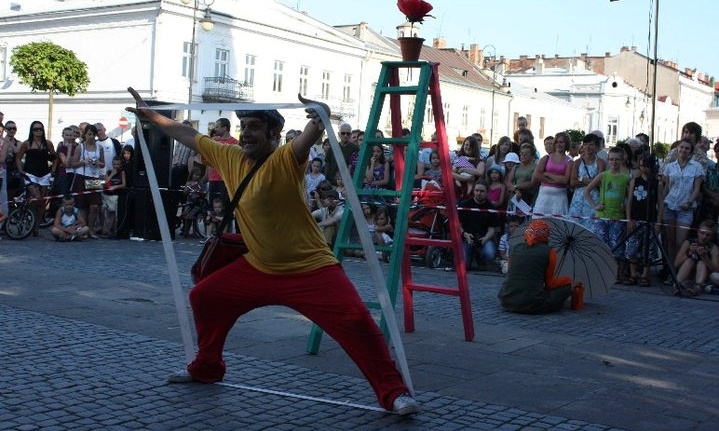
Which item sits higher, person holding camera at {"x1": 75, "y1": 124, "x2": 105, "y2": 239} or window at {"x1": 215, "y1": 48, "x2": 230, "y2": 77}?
window at {"x1": 215, "y1": 48, "x2": 230, "y2": 77}

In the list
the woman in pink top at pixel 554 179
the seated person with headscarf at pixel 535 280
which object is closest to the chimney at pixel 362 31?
the woman in pink top at pixel 554 179

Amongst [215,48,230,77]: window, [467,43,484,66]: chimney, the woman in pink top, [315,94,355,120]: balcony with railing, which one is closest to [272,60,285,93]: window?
[315,94,355,120]: balcony with railing

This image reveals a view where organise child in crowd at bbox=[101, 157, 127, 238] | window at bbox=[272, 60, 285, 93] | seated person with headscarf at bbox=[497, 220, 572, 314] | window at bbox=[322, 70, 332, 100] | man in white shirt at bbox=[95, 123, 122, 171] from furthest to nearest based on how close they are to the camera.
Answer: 1. window at bbox=[322, 70, 332, 100]
2. window at bbox=[272, 60, 285, 93]
3. man in white shirt at bbox=[95, 123, 122, 171]
4. child in crowd at bbox=[101, 157, 127, 238]
5. seated person with headscarf at bbox=[497, 220, 572, 314]

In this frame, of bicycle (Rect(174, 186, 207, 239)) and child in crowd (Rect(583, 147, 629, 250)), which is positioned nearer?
child in crowd (Rect(583, 147, 629, 250))

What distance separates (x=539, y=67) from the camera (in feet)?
315

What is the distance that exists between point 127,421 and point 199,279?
117 centimetres

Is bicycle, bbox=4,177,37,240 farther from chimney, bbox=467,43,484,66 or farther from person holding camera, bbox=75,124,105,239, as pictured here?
chimney, bbox=467,43,484,66

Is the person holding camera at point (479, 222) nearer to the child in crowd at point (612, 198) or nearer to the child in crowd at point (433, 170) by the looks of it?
the child in crowd at point (433, 170)

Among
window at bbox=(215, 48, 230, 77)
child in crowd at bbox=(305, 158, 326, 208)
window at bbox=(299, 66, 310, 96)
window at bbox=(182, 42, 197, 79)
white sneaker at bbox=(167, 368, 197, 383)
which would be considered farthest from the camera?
window at bbox=(299, 66, 310, 96)

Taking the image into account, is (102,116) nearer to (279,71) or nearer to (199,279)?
(279,71)

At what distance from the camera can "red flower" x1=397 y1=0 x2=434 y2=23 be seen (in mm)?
8234

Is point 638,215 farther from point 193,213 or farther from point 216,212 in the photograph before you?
point 193,213

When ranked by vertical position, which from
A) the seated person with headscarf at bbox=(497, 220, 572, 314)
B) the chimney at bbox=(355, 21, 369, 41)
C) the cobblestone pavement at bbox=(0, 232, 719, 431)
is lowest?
the cobblestone pavement at bbox=(0, 232, 719, 431)

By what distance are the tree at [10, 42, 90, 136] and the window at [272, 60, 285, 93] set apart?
38.1ft
